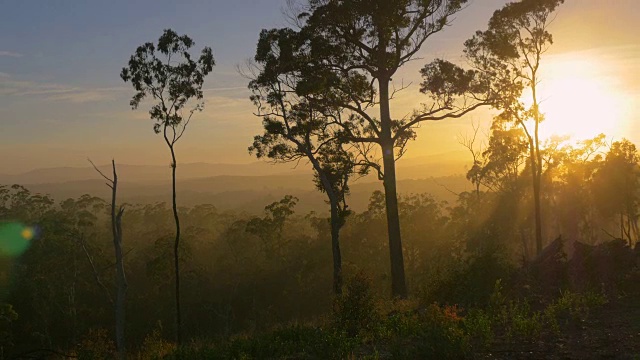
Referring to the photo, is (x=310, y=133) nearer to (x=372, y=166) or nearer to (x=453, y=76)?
(x=372, y=166)

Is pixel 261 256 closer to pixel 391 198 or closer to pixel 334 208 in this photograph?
pixel 334 208

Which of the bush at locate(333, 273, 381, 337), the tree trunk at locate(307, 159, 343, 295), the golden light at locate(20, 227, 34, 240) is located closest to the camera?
the bush at locate(333, 273, 381, 337)

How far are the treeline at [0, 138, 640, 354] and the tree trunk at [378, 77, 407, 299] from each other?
14.6 metres

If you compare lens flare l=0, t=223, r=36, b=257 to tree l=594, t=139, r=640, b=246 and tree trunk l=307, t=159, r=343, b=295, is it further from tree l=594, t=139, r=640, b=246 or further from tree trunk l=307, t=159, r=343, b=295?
tree l=594, t=139, r=640, b=246

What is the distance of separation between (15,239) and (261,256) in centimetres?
2059

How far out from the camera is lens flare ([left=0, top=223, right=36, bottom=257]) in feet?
119

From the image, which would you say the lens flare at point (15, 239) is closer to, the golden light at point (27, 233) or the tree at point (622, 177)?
the golden light at point (27, 233)

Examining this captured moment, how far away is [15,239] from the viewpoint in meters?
37.7

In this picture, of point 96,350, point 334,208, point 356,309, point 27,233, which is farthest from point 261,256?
point 356,309

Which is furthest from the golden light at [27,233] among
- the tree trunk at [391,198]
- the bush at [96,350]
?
the tree trunk at [391,198]

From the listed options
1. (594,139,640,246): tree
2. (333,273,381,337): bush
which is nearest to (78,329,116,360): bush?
(333,273,381,337): bush

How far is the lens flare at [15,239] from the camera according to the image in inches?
1431

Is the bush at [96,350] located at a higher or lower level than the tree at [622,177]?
lower

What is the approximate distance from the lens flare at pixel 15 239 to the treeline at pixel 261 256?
20.1 inches
